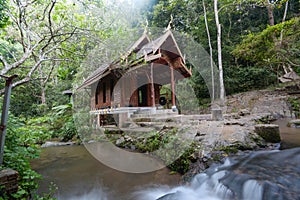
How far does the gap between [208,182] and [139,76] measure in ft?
28.3

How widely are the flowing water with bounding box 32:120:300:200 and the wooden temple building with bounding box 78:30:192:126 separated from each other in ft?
14.3

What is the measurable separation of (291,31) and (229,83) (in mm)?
7215

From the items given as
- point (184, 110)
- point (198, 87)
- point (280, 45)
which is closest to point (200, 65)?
point (198, 87)

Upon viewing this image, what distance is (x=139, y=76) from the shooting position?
1126cm

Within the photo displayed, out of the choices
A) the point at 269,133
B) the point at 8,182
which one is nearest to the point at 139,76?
the point at 269,133

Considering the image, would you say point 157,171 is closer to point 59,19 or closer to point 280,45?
point 59,19

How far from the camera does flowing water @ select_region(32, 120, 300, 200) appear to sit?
2928mm

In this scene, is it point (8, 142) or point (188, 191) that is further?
point (188, 191)

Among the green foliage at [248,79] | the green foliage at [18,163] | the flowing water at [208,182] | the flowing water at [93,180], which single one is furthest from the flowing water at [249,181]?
the green foliage at [248,79]

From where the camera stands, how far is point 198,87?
17266 mm

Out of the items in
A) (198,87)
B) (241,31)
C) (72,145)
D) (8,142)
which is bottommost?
(72,145)

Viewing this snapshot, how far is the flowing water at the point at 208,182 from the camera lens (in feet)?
9.61

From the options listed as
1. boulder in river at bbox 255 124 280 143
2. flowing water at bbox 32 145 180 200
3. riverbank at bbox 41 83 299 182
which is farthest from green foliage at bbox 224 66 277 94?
flowing water at bbox 32 145 180 200

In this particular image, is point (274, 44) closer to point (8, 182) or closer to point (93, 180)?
point (93, 180)
